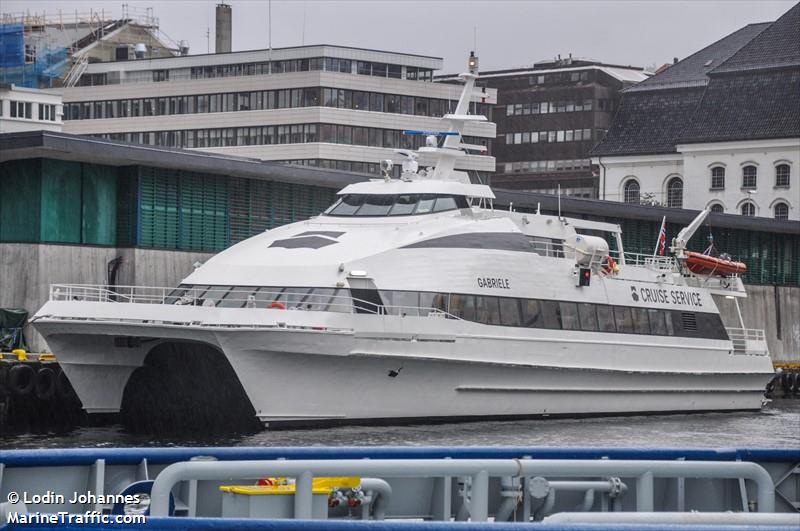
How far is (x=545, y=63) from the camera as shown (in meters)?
98.4

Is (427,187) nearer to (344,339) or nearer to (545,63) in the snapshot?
(344,339)

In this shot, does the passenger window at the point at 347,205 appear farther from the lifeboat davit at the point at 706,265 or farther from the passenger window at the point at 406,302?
the lifeboat davit at the point at 706,265

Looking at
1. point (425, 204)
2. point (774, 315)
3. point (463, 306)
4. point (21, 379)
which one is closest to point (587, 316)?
point (463, 306)

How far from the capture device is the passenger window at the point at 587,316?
30438 millimetres

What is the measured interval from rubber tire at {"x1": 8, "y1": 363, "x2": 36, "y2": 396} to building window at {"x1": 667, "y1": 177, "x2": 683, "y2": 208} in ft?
156

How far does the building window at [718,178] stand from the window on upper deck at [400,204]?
39847mm

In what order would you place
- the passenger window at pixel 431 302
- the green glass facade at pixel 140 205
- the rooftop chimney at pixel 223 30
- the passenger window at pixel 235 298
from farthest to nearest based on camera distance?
1. the rooftop chimney at pixel 223 30
2. the green glass facade at pixel 140 205
3. the passenger window at pixel 431 302
4. the passenger window at pixel 235 298

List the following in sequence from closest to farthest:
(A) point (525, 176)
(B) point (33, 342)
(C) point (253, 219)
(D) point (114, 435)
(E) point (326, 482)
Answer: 1. (E) point (326, 482)
2. (D) point (114, 435)
3. (B) point (33, 342)
4. (C) point (253, 219)
5. (A) point (525, 176)

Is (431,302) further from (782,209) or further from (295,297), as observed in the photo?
(782,209)

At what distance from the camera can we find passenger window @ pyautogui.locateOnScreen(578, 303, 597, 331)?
30438 millimetres

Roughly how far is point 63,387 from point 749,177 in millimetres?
45250

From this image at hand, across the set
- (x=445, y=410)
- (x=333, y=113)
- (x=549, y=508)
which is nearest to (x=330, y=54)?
(x=333, y=113)

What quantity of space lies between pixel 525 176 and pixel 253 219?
5877 centimetres

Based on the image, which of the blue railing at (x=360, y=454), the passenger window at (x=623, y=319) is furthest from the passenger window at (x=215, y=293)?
the blue railing at (x=360, y=454)
